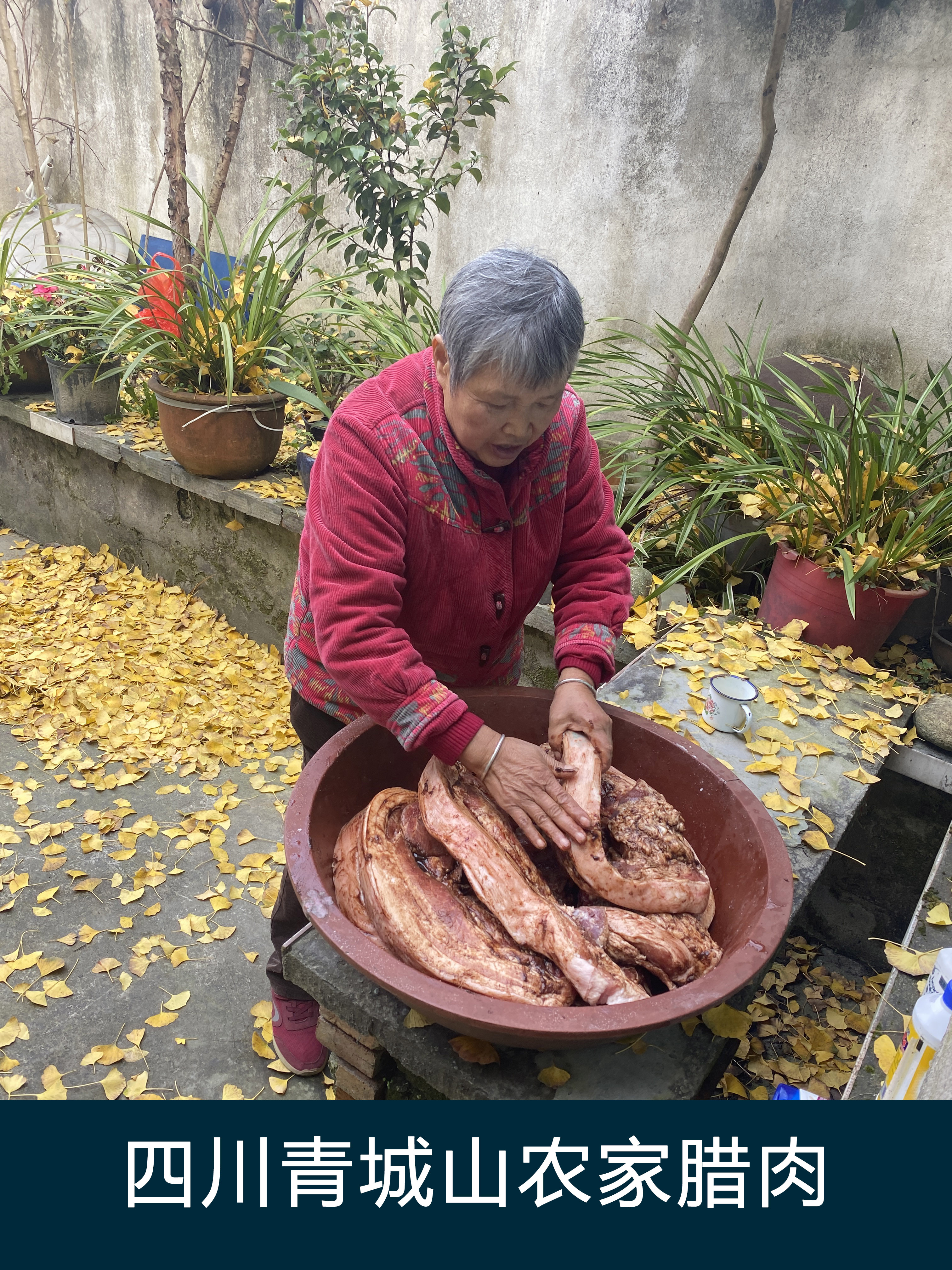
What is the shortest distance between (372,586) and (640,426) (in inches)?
112

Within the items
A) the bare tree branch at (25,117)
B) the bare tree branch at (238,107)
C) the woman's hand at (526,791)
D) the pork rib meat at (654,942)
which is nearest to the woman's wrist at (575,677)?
the woman's hand at (526,791)

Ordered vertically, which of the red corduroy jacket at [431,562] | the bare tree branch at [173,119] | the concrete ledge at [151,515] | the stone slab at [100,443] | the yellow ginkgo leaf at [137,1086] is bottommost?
the yellow ginkgo leaf at [137,1086]

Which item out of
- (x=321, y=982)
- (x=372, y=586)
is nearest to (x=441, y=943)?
(x=321, y=982)

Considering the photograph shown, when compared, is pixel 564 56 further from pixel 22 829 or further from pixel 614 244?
pixel 22 829

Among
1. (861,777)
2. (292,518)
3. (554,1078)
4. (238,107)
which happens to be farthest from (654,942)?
(238,107)

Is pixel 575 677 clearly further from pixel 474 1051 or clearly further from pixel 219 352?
pixel 219 352

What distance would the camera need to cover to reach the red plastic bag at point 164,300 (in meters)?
4.29

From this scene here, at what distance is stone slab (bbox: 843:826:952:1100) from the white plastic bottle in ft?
0.50

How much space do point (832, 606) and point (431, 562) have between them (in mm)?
2075

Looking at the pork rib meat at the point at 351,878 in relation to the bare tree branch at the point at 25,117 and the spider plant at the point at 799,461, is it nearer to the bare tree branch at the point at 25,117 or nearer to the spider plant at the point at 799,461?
the spider plant at the point at 799,461

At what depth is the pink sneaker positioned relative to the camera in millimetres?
2354

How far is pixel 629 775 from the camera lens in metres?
1.89

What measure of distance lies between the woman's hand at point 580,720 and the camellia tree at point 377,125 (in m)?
3.63

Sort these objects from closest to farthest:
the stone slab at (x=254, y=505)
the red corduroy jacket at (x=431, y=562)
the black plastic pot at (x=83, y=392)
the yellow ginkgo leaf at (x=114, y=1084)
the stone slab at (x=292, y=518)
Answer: the red corduroy jacket at (x=431, y=562) → the yellow ginkgo leaf at (x=114, y=1084) → the stone slab at (x=292, y=518) → the stone slab at (x=254, y=505) → the black plastic pot at (x=83, y=392)
